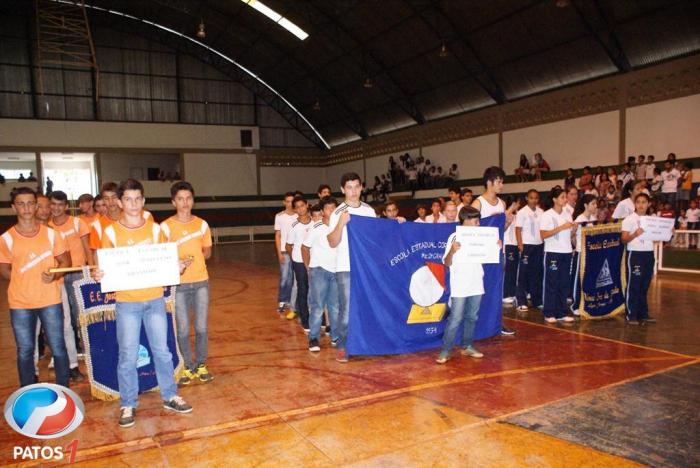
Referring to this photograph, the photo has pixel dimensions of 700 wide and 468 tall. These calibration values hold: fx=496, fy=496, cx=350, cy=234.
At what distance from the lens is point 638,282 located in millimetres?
6332

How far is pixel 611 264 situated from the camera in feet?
22.6

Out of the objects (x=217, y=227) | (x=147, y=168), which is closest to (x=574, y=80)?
(x=217, y=227)

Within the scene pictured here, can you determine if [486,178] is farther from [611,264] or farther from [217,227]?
[217,227]

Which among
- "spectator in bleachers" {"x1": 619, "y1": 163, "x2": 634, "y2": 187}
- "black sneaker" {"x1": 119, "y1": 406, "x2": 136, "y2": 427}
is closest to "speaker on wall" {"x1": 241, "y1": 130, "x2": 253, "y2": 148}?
"spectator in bleachers" {"x1": 619, "y1": 163, "x2": 634, "y2": 187}

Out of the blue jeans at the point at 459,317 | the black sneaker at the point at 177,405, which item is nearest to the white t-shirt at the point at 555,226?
the blue jeans at the point at 459,317

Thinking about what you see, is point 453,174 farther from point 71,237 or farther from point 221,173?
point 71,237

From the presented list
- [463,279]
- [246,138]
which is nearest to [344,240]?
[463,279]

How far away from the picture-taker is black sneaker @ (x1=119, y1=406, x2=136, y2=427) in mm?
3566

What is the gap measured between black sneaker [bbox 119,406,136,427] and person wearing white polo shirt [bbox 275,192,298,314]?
12.0 ft

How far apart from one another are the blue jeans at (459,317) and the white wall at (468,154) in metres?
16.9

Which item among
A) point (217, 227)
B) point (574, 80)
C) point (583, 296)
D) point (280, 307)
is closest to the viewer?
point (583, 296)

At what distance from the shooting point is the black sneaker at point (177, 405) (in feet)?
12.4

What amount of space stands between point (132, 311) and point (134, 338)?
0.20 metres

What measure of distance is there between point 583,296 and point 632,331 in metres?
0.76
